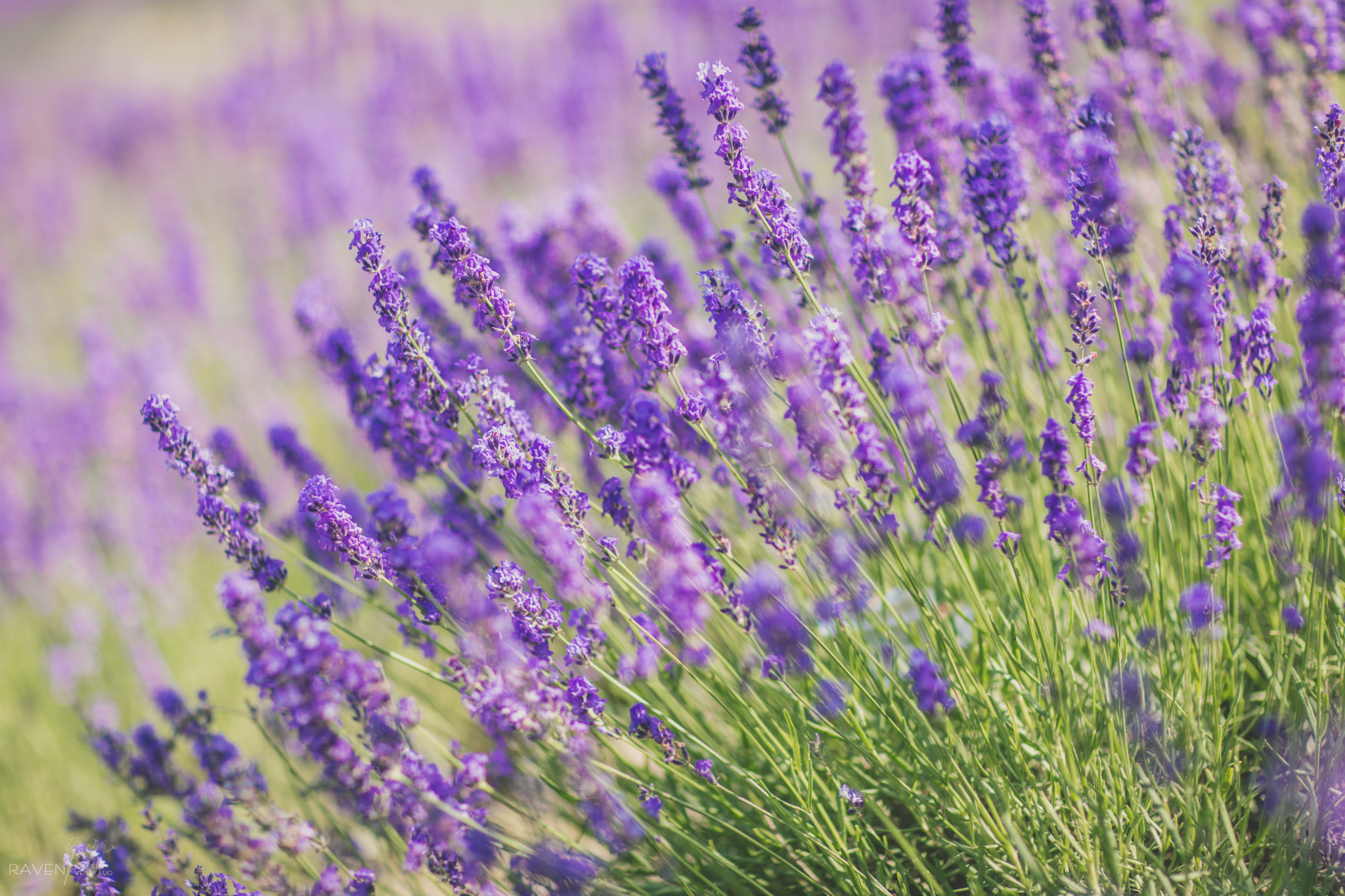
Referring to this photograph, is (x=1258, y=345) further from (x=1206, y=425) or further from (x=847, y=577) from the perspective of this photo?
(x=847, y=577)

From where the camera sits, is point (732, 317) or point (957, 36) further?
point (957, 36)

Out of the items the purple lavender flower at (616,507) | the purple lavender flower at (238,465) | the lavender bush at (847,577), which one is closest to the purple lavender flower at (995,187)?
the lavender bush at (847,577)

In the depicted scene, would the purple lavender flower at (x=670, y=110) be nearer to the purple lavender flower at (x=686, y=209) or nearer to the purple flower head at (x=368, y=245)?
the purple lavender flower at (x=686, y=209)

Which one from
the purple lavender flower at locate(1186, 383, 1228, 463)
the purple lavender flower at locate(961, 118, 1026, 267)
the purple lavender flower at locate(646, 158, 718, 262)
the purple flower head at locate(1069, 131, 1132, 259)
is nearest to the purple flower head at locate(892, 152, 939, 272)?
the purple lavender flower at locate(961, 118, 1026, 267)

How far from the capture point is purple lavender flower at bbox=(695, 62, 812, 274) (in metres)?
1.79

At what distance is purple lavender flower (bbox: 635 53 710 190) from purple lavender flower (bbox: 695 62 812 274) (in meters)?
0.40

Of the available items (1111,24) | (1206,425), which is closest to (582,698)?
(1206,425)

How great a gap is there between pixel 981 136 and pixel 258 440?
6356 millimetres

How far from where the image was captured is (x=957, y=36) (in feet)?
7.62

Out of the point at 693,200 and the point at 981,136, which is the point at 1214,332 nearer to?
the point at 981,136

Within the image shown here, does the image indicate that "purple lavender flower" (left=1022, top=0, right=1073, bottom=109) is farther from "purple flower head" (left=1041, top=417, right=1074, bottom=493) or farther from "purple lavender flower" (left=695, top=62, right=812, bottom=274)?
"purple flower head" (left=1041, top=417, right=1074, bottom=493)

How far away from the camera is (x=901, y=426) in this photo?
220 centimetres

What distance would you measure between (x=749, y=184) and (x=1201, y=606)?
1.25m

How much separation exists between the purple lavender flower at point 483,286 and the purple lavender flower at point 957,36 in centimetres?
150
